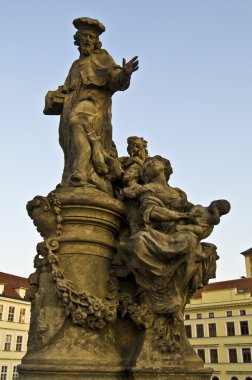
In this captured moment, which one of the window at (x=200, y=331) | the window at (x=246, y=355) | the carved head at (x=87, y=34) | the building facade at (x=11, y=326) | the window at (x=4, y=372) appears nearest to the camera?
the carved head at (x=87, y=34)

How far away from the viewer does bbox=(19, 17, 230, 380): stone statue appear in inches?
Result: 205

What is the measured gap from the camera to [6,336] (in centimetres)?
4538

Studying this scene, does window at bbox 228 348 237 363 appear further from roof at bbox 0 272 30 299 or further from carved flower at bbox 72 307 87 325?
carved flower at bbox 72 307 87 325

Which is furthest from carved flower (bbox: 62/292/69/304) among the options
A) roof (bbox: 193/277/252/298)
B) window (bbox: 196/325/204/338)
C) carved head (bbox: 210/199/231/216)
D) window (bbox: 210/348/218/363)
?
window (bbox: 196/325/204/338)

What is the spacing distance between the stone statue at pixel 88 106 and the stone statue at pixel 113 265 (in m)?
0.02

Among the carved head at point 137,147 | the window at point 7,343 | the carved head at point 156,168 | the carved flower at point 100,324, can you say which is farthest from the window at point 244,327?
the carved flower at point 100,324

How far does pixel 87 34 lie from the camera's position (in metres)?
7.32

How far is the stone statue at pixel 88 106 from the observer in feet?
21.3

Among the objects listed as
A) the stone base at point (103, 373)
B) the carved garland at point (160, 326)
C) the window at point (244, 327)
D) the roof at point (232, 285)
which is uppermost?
the roof at point (232, 285)

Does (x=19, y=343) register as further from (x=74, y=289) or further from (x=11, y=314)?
(x=74, y=289)

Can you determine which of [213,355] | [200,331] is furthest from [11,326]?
[213,355]

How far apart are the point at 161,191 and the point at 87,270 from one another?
144 cm

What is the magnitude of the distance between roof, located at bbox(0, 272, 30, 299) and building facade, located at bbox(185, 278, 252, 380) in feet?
59.4

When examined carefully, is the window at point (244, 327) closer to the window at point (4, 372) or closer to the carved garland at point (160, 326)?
the window at point (4, 372)
